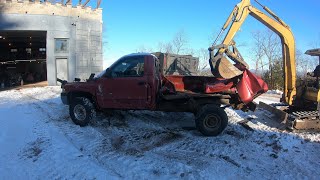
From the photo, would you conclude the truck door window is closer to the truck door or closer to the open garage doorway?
the truck door

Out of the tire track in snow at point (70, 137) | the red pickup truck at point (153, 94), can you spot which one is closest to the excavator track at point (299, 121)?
the red pickup truck at point (153, 94)

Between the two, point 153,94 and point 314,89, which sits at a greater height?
point 314,89

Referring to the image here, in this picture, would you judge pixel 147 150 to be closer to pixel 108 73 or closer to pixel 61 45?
pixel 108 73

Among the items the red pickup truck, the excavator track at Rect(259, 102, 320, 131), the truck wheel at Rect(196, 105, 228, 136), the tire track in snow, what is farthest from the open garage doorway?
the excavator track at Rect(259, 102, 320, 131)

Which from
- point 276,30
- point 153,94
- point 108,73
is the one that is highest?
point 276,30

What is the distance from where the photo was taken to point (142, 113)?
34.6ft

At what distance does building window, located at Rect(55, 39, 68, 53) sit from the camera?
2367 centimetres

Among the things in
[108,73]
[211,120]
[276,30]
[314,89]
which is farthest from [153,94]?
[314,89]

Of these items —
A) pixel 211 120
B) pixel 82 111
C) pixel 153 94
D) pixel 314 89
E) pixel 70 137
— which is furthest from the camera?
pixel 314 89

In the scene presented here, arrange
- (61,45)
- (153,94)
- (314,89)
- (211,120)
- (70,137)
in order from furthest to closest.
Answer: (61,45) → (314,89) → (153,94) → (211,120) → (70,137)

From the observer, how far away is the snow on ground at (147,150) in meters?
5.62

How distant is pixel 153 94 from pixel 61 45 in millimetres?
17464

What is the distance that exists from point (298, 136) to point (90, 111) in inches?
220

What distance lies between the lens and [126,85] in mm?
8461
